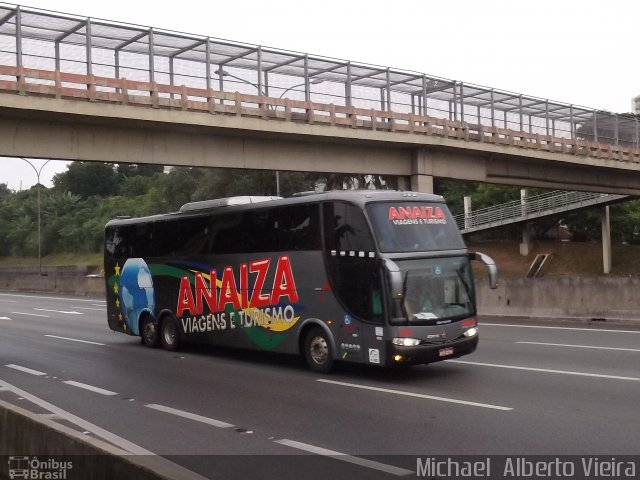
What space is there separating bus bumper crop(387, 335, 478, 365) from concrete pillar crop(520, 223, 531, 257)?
47.9m

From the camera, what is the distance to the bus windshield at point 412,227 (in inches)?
485

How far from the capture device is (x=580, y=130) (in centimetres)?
3578

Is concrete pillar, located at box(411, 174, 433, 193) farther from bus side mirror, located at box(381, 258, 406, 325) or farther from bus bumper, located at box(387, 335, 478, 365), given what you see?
bus side mirror, located at box(381, 258, 406, 325)

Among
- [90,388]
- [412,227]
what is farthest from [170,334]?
[412,227]

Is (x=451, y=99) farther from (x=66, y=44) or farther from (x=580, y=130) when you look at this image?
(x=66, y=44)

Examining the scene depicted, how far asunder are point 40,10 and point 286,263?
11.0 meters

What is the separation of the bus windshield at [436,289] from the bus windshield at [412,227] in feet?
0.96

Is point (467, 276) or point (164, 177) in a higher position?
point (164, 177)

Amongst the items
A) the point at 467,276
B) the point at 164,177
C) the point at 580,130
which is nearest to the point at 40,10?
the point at 467,276

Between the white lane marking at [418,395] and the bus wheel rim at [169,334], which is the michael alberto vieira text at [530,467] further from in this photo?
the bus wheel rim at [169,334]

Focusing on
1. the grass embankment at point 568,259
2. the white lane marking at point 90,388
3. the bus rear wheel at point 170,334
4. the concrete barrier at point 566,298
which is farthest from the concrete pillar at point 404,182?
the grass embankment at point 568,259

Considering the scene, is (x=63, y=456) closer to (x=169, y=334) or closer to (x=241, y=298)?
(x=241, y=298)

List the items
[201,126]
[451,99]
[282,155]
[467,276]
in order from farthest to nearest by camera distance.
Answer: [451,99] → [282,155] → [201,126] → [467,276]

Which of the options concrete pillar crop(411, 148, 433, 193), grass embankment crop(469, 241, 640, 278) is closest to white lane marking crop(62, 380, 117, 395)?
concrete pillar crop(411, 148, 433, 193)
